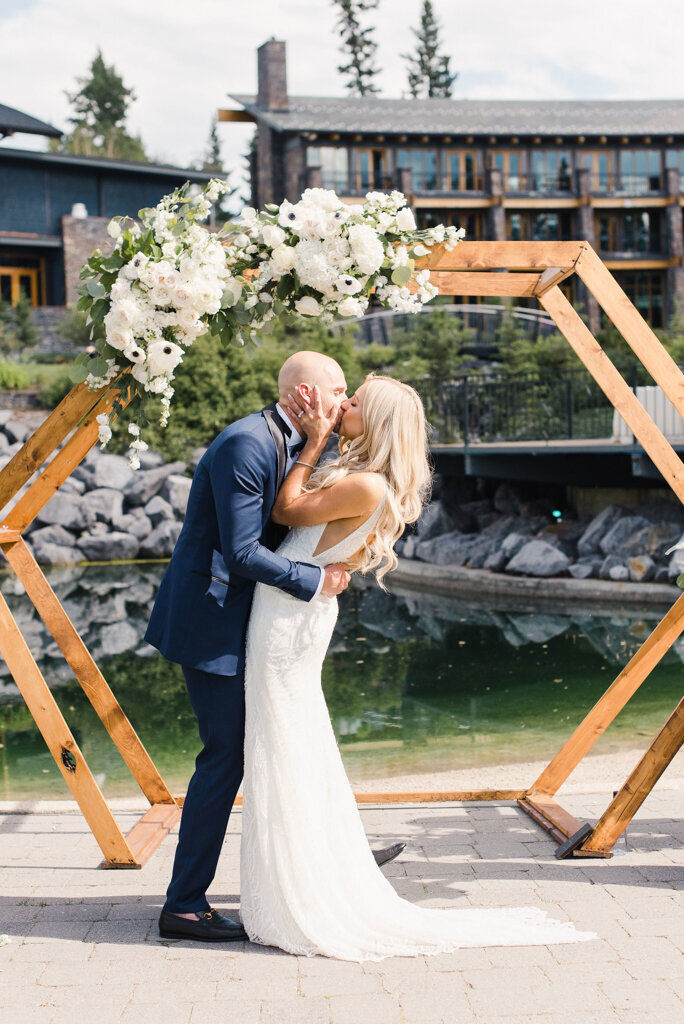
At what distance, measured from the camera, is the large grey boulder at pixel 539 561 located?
16.5 metres

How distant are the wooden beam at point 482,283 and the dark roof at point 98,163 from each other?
3338 cm

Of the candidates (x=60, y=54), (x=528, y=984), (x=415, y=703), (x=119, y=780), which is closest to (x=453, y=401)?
(x=415, y=703)

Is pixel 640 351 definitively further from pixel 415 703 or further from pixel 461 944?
pixel 415 703

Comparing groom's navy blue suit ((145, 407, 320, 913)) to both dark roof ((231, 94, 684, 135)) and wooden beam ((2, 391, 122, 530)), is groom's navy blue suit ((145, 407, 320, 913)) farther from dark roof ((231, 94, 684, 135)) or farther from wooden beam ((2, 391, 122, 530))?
dark roof ((231, 94, 684, 135))

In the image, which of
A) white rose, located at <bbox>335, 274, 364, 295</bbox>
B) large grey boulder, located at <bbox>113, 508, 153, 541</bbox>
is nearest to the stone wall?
large grey boulder, located at <bbox>113, 508, 153, 541</bbox>

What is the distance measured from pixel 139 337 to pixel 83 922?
213 centimetres

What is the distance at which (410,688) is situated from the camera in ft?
33.8

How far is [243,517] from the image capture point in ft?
11.3

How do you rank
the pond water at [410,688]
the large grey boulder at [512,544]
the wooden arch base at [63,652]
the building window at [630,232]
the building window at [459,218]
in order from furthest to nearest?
the building window at [630,232] < the building window at [459,218] < the large grey boulder at [512,544] < the pond water at [410,688] < the wooden arch base at [63,652]

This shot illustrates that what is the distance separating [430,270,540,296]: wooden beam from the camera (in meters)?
4.59

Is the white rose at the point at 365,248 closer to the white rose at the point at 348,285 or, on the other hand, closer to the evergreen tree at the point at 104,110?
the white rose at the point at 348,285

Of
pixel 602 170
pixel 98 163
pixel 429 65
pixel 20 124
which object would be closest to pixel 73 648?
pixel 20 124

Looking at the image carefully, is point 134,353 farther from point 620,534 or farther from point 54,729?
point 620,534

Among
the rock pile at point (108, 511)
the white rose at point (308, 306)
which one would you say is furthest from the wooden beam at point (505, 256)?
the rock pile at point (108, 511)
